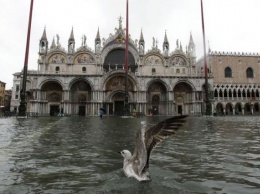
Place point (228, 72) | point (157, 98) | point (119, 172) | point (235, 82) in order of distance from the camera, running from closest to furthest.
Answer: point (119, 172), point (157, 98), point (235, 82), point (228, 72)

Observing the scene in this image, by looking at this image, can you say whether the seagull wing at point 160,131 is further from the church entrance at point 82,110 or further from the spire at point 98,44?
the spire at point 98,44

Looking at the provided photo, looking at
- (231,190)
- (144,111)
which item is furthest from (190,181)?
(144,111)

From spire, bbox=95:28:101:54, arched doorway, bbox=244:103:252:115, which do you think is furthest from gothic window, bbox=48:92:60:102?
arched doorway, bbox=244:103:252:115

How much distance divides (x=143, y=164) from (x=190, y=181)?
2.31ft

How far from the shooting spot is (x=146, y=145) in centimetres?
319

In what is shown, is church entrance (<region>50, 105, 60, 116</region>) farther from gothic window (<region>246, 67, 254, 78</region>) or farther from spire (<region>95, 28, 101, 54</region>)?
gothic window (<region>246, 67, 254, 78</region>)

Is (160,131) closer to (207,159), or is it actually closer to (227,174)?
(227,174)

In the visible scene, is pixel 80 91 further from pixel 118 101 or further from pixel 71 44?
pixel 71 44

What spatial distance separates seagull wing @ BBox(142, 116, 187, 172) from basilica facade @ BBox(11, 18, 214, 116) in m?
38.4

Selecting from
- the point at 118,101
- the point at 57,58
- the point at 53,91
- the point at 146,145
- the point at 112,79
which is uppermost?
the point at 57,58

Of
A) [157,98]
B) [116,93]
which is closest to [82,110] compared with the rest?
[116,93]

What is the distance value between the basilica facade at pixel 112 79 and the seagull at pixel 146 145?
38305 millimetres

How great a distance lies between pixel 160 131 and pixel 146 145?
27cm

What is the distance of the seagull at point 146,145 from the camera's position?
308 centimetres
